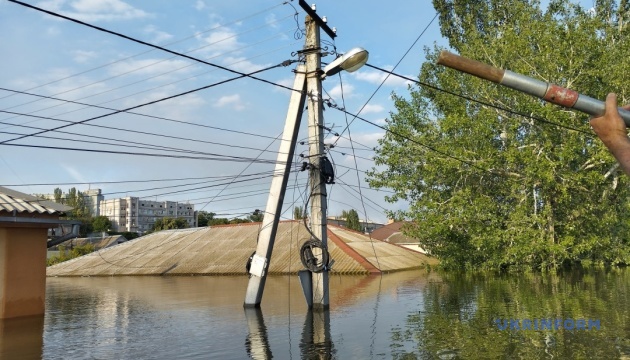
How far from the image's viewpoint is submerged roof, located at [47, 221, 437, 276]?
165ft

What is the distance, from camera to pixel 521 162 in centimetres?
3538

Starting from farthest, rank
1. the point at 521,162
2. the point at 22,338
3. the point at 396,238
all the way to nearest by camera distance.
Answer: the point at 396,238
the point at 521,162
the point at 22,338

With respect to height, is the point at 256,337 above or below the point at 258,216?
below

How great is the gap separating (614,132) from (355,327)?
14828 mm

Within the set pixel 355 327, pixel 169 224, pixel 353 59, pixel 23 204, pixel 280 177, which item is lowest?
pixel 355 327

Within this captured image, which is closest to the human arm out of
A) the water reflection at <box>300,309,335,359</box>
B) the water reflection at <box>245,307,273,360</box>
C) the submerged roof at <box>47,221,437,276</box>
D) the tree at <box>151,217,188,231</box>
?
the water reflection at <box>300,309,335,359</box>

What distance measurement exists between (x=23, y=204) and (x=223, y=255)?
3775 cm

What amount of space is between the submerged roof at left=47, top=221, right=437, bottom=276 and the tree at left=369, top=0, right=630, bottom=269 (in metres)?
10.1

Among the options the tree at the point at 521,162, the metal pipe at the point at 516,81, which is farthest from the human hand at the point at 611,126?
the tree at the point at 521,162

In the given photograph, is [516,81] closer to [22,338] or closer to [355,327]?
[355,327]

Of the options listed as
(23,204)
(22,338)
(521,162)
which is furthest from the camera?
(521,162)

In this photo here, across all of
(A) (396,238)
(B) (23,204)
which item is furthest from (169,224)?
(B) (23,204)

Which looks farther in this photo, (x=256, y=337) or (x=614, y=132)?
(x=256, y=337)

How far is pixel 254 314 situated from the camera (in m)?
19.8
